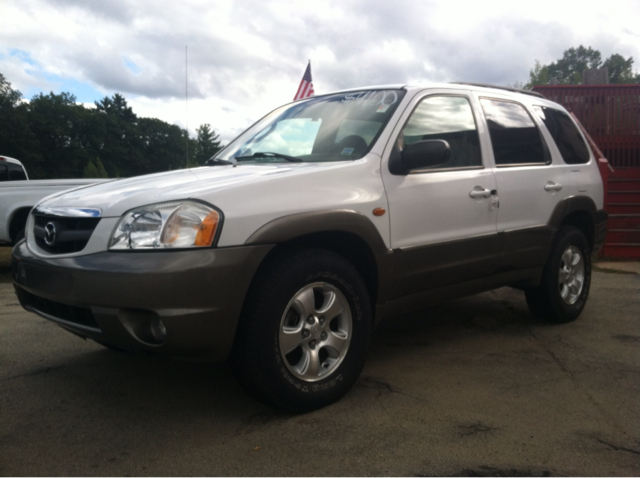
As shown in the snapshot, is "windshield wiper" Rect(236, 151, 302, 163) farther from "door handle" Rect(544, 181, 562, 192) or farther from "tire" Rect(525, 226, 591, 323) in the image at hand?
"tire" Rect(525, 226, 591, 323)

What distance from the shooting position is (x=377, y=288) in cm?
352

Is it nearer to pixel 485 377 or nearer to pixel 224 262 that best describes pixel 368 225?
pixel 224 262

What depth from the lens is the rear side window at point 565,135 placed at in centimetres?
500

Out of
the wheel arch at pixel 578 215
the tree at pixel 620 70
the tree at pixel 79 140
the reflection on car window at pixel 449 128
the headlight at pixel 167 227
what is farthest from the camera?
the tree at pixel 620 70

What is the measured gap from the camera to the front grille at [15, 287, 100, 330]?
2.91 m

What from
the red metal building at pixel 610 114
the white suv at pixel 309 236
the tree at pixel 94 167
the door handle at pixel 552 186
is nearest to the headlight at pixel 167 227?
the white suv at pixel 309 236

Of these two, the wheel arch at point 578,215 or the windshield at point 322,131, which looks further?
the wheel arch at point 578,215

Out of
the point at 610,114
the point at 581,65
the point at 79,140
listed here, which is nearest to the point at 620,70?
the point at 581,65

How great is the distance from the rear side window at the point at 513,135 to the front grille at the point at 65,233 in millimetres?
2751

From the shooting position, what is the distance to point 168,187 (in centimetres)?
306

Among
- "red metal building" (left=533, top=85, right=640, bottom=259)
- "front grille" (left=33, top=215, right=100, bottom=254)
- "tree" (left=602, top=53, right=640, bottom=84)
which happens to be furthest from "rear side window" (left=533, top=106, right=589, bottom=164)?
"tree" (left=602, top=53, right=640, bottom=84)

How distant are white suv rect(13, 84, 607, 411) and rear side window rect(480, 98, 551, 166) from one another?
2 centimetres

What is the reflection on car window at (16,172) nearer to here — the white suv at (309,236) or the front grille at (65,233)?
the white suv at (309,236)

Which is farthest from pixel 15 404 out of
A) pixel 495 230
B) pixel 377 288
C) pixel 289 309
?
pixel 495 230
